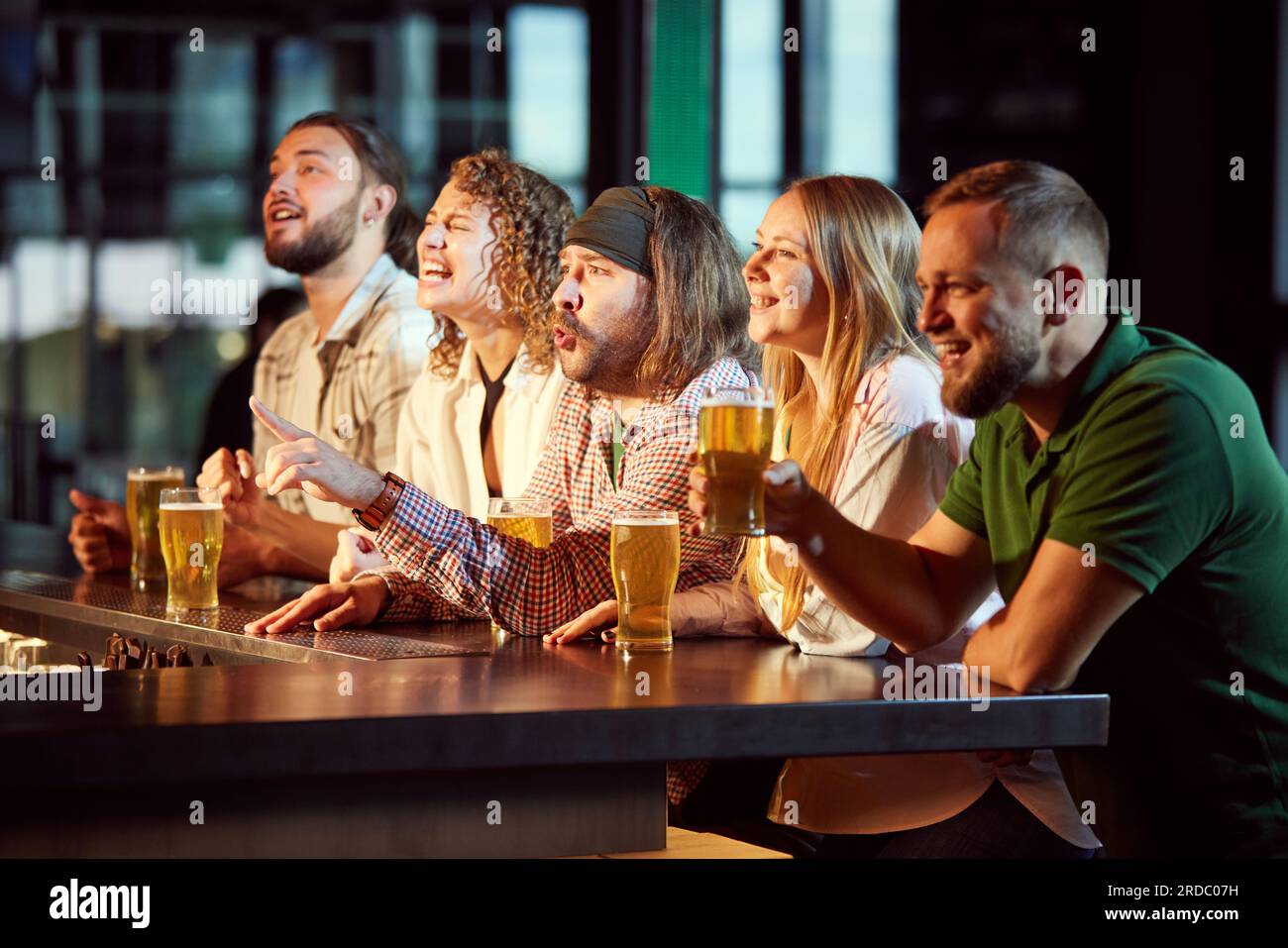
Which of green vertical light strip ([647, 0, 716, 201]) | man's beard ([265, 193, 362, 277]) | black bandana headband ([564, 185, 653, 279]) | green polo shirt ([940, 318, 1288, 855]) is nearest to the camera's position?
Answer: green polo shirt ([940, 318, 1288, 855])

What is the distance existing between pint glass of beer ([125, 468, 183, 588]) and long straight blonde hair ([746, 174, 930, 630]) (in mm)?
1285

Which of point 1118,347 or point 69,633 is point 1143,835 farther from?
point 69,633

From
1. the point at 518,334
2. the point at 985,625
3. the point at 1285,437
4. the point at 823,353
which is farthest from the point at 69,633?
the point at 1285,437

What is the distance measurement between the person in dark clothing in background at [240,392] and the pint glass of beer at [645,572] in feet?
9.73

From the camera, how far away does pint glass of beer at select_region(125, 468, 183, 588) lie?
9.98 feet

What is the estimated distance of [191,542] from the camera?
267 cm

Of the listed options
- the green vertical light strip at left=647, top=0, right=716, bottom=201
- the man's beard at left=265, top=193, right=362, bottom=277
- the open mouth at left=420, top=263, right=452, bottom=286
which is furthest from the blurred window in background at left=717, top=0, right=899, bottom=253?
the open mouth at left=420, top=263, right=452, bottom=286

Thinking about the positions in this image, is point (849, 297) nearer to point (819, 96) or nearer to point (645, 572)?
point (645, 572)

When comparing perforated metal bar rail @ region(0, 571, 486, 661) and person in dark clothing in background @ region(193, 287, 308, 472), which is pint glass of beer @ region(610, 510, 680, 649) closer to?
perforated metal bar rail @ region(0, 571, 486, 661)

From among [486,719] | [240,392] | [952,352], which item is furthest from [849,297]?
[240,392]

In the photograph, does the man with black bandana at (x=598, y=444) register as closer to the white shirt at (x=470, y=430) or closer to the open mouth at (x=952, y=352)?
the white shirt at (x=470, y=430)

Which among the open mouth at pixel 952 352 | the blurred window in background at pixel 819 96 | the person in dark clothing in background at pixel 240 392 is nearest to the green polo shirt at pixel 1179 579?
the open mouth at pixel 952 352

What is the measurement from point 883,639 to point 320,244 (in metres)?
2.14

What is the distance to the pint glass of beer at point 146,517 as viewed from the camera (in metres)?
3.04
